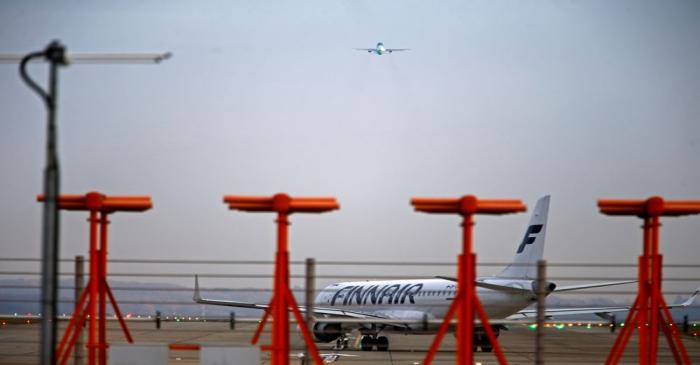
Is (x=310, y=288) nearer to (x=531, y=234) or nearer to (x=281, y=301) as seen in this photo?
(x=281, y=301)

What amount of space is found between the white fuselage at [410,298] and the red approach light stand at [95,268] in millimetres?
20357

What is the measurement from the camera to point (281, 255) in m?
7.63

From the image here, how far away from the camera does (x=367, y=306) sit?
32031 mm

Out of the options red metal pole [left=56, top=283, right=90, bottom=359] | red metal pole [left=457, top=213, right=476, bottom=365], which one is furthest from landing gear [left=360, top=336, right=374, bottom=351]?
red metal pole [left=457, top=213, right=476, bottom=365]

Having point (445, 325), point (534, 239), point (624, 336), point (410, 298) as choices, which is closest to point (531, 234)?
point (534, 239)

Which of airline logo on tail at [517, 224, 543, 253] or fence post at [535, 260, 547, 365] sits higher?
airline logo on tail at [517, 224, 543, 253]

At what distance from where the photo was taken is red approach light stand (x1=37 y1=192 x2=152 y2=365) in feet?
26.1

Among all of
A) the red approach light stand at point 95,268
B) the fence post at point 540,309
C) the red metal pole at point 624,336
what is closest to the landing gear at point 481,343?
the fence post at point 540,309

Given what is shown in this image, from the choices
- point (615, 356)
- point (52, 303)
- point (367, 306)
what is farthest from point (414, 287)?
point (52, 303)

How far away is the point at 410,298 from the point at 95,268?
23610 mm

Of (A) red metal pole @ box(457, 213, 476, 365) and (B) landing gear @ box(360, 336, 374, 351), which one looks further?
(B) landing gear @ box(360, 336, 374, 351)

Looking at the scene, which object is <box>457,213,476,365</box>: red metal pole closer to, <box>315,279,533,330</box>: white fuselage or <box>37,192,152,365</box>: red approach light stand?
<box>37,192,152,365</box>: red approach light stand

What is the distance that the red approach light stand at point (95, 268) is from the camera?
7.97 m

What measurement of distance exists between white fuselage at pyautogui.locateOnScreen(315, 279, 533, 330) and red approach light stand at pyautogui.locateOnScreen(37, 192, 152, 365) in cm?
2036
